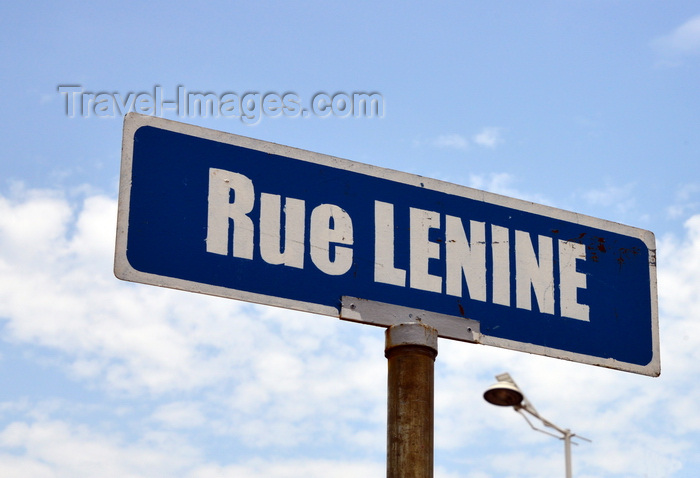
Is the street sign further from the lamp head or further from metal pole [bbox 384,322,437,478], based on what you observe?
the lamp head

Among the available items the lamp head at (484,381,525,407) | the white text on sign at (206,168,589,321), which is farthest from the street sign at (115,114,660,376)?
the lamp head at (484,381,525,407)

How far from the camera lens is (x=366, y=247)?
322 cm

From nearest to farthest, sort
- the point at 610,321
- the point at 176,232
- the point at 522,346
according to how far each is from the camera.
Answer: the point at 176,232 → the point at 522,346 → the point at 610,321

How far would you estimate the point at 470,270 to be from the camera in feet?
10.9

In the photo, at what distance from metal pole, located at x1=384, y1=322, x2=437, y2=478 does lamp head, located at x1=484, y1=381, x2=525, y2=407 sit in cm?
923

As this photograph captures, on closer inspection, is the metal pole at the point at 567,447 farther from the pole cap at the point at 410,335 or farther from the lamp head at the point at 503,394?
the pole cap at the point at 410,335

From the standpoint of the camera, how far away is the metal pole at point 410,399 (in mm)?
2859

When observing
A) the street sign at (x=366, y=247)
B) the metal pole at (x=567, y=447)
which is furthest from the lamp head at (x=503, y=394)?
the street sign at (x=366, y=247)

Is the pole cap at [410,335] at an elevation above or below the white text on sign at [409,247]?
below

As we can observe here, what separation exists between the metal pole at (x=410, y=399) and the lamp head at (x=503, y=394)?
30.3ft

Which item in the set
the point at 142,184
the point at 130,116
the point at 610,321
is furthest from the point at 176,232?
the point at 610,321

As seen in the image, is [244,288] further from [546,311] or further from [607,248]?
[607,248]

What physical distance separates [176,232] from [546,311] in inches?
46.1

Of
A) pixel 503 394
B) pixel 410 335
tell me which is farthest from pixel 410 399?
pixel 503 394
